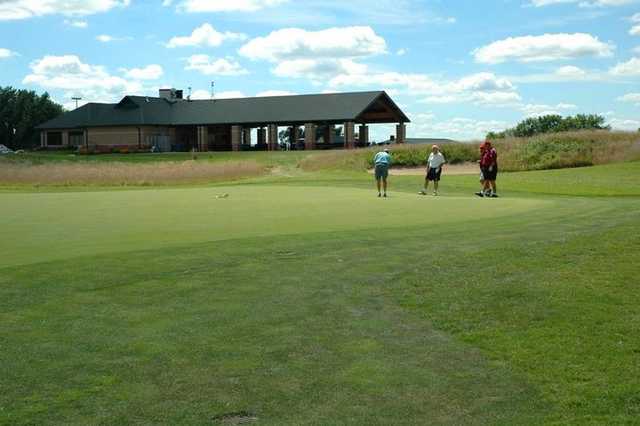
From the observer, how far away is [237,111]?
8238 centimetres

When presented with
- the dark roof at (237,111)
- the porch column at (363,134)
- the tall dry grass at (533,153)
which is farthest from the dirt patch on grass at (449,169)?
the porch column at (363,134)

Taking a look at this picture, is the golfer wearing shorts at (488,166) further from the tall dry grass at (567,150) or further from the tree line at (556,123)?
the tree line at (556,123)

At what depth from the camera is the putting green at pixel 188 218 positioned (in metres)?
13.2

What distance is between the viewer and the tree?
119438 mm

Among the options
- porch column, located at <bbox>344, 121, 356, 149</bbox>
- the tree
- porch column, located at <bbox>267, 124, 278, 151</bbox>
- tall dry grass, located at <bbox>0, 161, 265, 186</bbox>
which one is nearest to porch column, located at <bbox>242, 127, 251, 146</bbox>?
porch column, located at <bbox>267, 124, 278, 151</bbox>

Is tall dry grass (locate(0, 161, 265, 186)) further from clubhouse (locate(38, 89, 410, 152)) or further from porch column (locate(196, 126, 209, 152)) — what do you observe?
porch column (locate(196, 126, 209, 152))

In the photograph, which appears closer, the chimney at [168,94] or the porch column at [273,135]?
the porch column at [273,135]

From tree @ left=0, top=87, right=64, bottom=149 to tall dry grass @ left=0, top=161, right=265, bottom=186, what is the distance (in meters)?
73.2

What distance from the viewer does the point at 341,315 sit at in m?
9.02

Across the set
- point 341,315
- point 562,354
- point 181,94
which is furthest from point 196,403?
point 181,94

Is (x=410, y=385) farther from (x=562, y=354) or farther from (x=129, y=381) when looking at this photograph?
(x=129, y=381)

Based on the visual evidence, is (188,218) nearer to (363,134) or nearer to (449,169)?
(449,169)

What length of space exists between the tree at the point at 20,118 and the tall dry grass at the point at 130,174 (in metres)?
73.2

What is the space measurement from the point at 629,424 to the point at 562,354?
1.57 m
